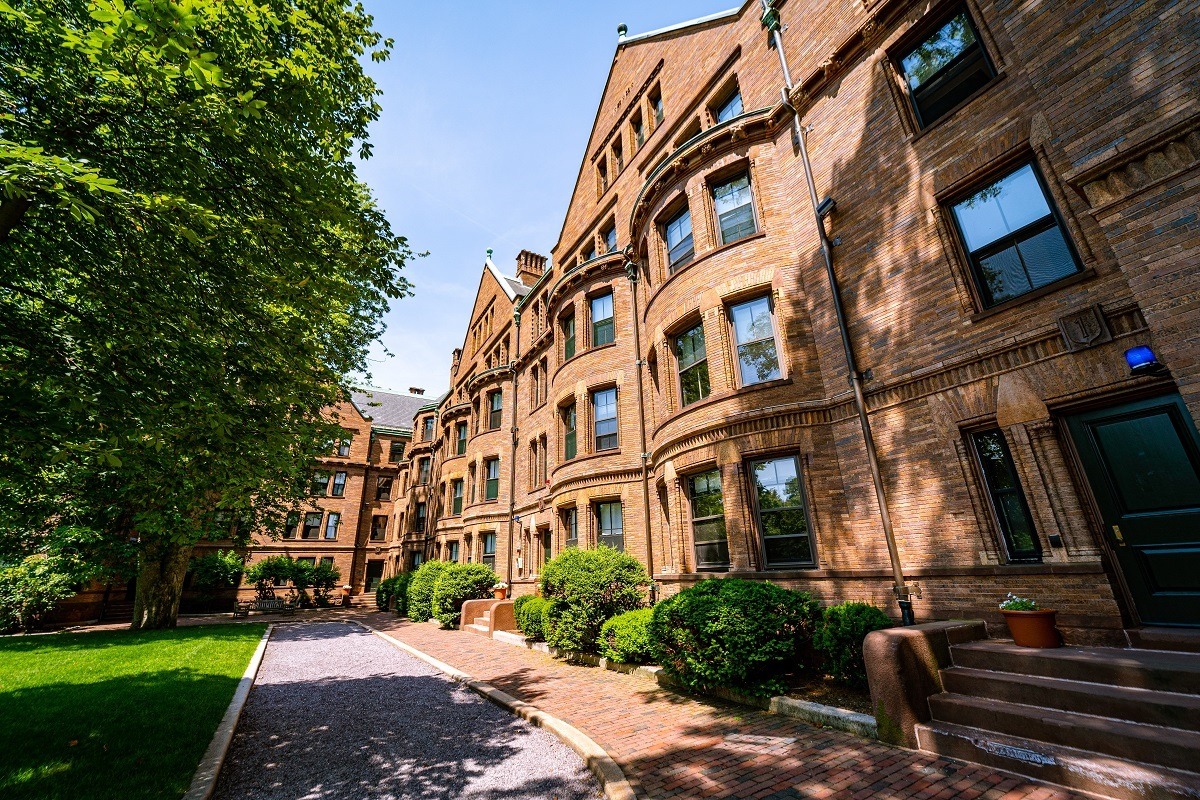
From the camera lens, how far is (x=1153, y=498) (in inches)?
209

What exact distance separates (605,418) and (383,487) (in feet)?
95.6

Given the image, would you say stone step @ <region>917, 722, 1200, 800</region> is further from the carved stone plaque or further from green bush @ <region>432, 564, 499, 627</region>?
green bush @ <region>432, 564, 499, 627</region>

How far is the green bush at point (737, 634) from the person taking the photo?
6.56 metres

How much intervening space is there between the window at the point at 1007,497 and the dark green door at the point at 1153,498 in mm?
776

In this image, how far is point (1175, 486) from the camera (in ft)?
17.1

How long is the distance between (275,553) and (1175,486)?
39632 mm

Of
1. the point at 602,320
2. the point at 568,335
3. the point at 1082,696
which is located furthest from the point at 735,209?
the point at 1082,696

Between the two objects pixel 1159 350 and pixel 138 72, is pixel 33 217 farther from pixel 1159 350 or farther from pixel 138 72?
pixel 1159 350

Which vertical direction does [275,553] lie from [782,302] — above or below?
below

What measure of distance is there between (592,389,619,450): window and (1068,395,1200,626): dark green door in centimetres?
1043

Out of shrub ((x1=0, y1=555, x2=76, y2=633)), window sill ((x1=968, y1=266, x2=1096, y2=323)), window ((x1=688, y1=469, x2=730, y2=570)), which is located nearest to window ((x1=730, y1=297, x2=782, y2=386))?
window ((x1=688, y1=469, x2=730, y2=570))

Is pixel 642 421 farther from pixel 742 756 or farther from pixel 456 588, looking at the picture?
pixel 456 588

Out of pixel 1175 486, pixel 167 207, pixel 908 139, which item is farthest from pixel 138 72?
pixel 1175 486

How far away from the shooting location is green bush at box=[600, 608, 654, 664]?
9.03 meters
